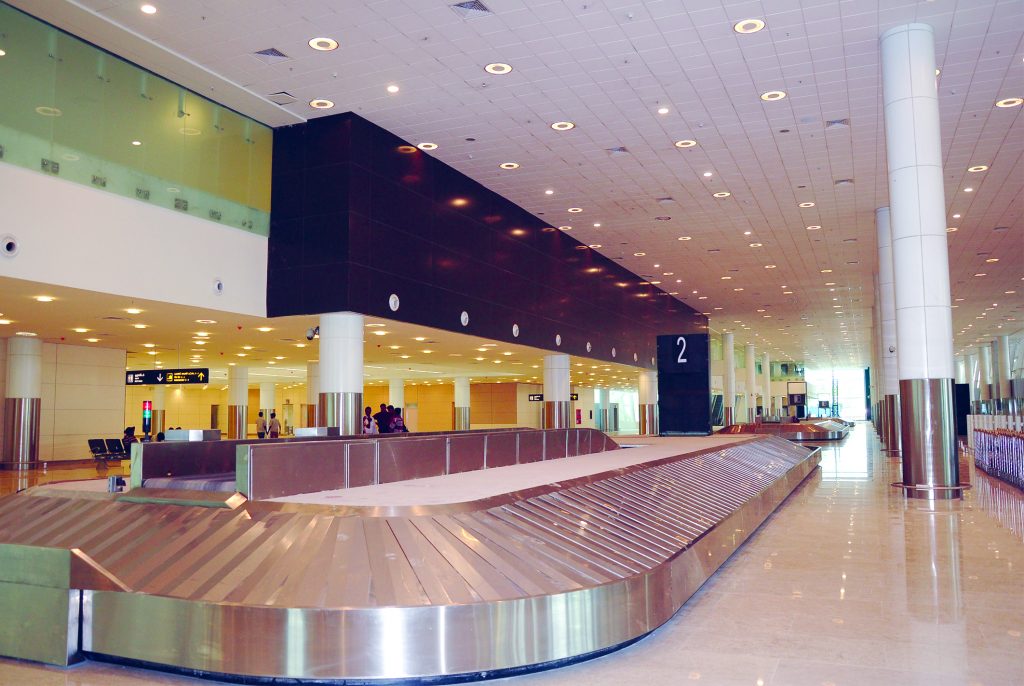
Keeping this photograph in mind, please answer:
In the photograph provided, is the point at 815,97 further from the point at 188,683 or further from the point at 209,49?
the point at 188,683

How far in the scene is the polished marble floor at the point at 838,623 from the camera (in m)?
3.89

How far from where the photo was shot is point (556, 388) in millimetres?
23906

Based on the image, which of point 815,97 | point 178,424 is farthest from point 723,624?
point 178,424

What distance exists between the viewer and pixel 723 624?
15.7 ft

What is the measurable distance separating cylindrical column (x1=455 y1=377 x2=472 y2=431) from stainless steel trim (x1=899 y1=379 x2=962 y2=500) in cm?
2859

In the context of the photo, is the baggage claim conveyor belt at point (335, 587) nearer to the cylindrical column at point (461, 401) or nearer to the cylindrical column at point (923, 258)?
the cylindrical column at point (923, 258)

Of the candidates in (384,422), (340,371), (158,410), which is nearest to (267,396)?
(158,410)

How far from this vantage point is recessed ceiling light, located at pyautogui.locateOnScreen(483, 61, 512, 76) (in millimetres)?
12086

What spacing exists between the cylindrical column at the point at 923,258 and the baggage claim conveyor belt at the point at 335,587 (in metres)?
6.89

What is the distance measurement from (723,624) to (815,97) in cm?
1108

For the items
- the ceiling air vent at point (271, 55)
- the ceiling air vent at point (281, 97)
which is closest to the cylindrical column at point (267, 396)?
the ceiling air vent at point (281, 97)

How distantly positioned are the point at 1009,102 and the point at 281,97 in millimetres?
12475

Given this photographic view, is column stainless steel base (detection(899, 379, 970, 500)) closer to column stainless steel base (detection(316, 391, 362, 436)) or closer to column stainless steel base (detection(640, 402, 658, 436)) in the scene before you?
column stainless steel base (detection(316, 391, 362, 436))

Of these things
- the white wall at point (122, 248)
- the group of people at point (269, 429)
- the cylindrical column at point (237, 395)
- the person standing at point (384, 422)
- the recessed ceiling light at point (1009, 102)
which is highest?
the recessed ceiling light at point (1009, 102)
